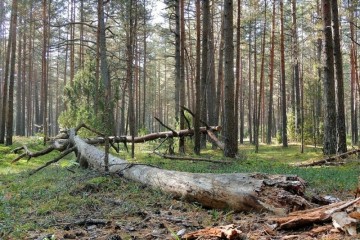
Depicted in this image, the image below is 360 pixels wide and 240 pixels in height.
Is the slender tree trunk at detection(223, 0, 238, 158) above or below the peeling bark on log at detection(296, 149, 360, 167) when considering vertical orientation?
above

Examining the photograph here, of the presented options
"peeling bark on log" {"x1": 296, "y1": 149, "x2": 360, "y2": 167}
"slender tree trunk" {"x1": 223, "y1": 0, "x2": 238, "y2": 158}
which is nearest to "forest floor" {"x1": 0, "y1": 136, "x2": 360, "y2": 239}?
"peeling bark on log" {"x1": 296, "y1": 149, "x2": 360, "y2": 167}

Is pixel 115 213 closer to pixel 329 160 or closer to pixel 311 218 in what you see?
pixel 311 218

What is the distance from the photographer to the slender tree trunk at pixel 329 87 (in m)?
13.6

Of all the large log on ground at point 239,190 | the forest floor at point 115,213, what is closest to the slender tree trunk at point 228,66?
the forest floor at point 115,213

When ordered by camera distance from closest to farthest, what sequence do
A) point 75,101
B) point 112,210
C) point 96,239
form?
1. point 96,239
2. point 112,210
3. point 75,101

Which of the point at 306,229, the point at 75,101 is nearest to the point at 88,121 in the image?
the point at 75,101

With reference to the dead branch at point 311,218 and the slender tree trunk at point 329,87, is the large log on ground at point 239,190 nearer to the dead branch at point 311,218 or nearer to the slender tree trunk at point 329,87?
the dead branch at point 311,218

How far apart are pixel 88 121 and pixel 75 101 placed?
3007 millimetres

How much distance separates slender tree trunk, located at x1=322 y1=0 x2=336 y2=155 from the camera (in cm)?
1362

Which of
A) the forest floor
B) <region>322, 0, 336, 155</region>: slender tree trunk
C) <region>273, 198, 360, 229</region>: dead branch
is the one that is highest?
<region>322, 0, 336, 155</region>: slender tree trunk

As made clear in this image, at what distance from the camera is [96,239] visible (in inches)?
160

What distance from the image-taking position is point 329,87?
13.6 metres

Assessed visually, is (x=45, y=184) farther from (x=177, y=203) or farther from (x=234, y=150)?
(x=234, y=150)

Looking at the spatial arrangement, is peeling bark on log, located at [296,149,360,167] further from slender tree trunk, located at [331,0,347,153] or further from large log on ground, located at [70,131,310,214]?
large log on ground, located at [70,131,310,214]
